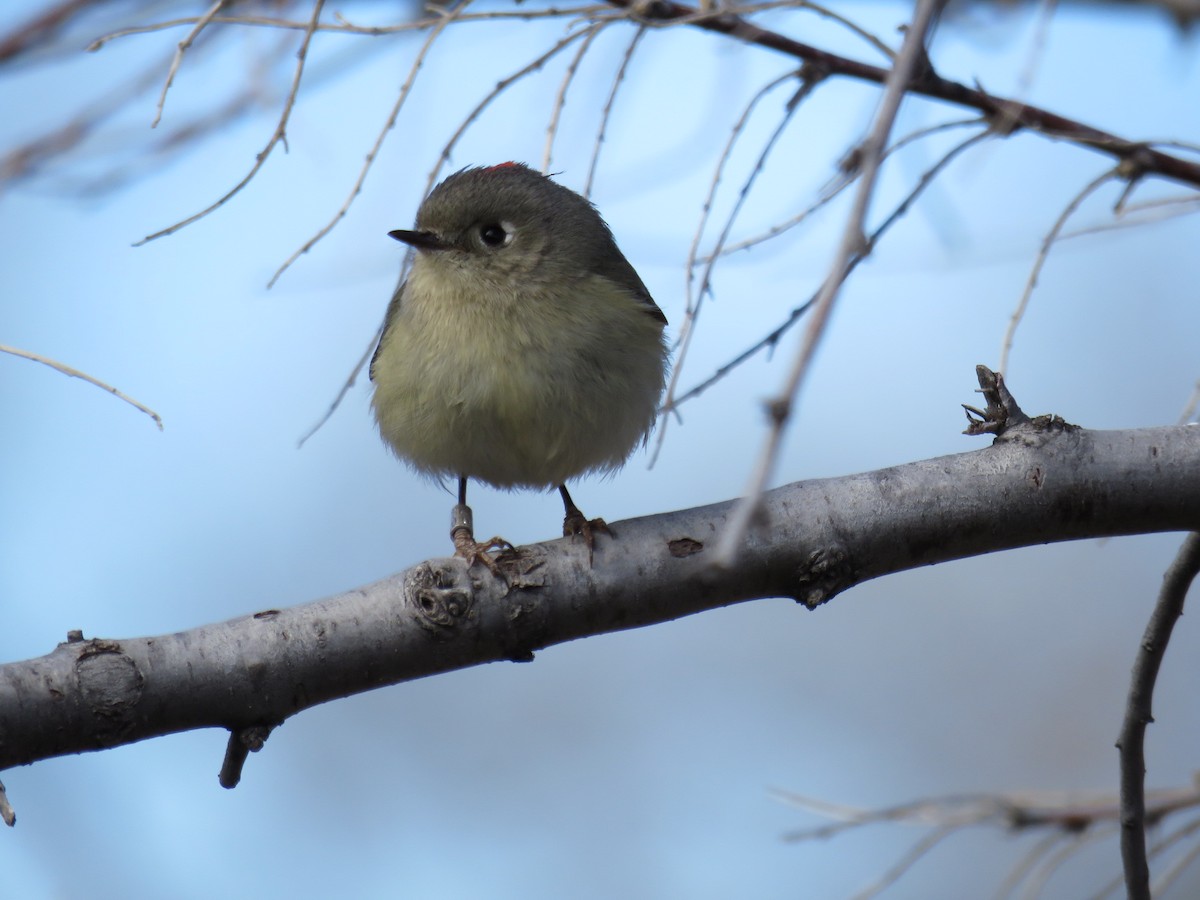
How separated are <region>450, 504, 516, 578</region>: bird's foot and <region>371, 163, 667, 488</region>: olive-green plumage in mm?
246

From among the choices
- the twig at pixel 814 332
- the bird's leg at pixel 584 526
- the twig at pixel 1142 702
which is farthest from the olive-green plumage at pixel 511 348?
the twig at pixel 814 332

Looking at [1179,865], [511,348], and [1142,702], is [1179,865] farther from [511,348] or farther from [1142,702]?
[511,348]

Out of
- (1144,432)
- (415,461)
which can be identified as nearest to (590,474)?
(415,461)

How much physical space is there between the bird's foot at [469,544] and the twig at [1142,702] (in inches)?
42.9

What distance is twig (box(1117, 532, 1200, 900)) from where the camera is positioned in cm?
197

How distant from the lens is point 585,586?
82.9 inches

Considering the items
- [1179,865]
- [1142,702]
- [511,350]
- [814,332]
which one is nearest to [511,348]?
[511,350]

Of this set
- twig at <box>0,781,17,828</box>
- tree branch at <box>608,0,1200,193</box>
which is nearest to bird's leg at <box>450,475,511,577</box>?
twig at <box>0,781,17,828</box>

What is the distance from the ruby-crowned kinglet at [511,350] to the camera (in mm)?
2840

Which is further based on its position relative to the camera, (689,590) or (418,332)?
(418,332)

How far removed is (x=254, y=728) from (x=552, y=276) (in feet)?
5.24

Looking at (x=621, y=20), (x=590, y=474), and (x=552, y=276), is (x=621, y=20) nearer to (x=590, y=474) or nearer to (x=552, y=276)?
(x=552, y=276)

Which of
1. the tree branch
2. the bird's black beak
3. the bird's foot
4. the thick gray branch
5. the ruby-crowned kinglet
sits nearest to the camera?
the thick gray branch

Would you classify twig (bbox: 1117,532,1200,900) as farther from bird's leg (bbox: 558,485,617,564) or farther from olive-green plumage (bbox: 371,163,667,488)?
olive-green plumage (bbox: 371,163,667,488)
